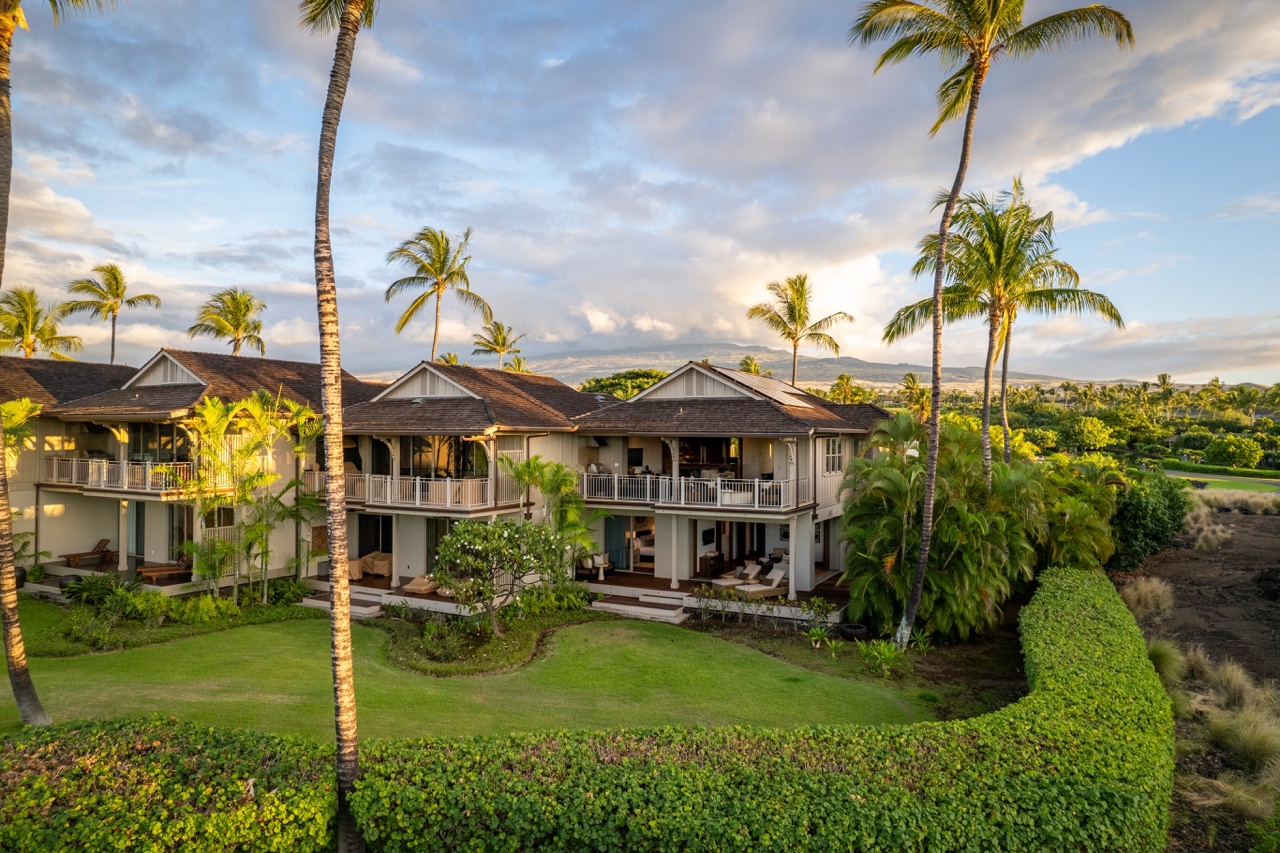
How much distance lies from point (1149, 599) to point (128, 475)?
29783 millimetres

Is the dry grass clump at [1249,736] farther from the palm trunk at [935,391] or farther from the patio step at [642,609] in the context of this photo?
the patio step at [642,609]

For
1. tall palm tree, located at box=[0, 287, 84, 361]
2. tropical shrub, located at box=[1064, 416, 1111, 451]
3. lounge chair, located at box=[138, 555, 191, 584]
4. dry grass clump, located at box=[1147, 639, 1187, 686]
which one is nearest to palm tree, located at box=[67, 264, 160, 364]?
tall palm tree, located at box=[0, 287, 84, 361]

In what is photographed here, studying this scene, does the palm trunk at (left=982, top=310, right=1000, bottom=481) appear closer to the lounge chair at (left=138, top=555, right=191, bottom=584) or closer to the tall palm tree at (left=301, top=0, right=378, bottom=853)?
Answer: the tall palm tree at (left=301, top=0, right=378, bottom=853)

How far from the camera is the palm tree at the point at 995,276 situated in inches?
721

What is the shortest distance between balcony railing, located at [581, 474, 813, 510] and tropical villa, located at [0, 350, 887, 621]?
Result: 6cm

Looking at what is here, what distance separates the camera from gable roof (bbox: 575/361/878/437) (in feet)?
64.6

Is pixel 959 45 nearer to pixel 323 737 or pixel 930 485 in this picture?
pixel 930 485

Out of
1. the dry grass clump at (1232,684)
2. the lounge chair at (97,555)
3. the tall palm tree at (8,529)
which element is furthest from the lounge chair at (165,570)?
the dry grass clump at (1232,684)

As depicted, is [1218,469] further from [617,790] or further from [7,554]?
[7,554]

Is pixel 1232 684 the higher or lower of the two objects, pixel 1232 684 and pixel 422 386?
the lower

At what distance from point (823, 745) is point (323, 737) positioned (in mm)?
7019

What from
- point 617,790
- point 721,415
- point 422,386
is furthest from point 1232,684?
point 422,386

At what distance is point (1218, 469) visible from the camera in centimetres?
5322

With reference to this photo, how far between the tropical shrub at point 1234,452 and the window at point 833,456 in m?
48.3
